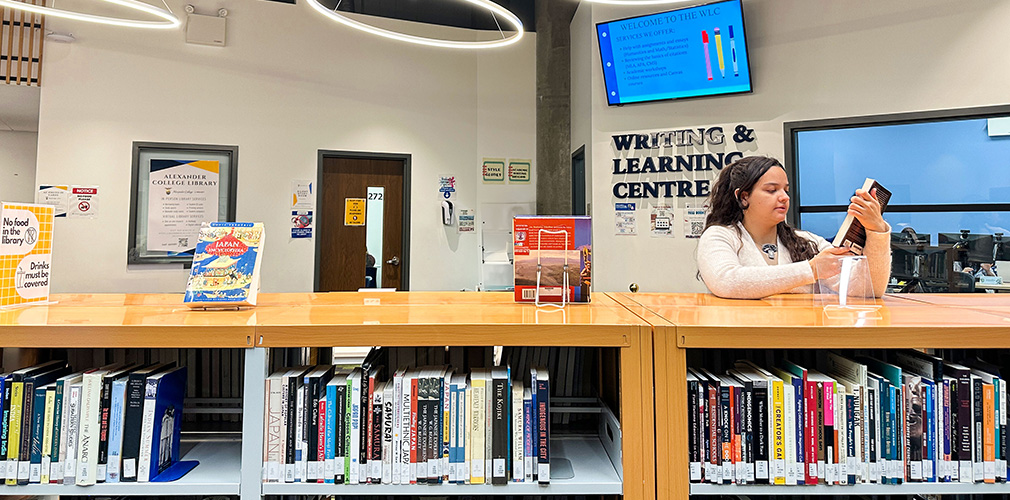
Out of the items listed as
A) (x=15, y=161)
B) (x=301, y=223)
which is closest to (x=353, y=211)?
(x=301, y=223)

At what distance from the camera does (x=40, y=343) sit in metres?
1.02

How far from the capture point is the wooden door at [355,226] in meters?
4.71

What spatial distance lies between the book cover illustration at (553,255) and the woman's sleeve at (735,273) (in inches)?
19.5

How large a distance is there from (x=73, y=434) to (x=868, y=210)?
Answer: 6.56ft

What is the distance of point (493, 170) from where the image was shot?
16.4ft

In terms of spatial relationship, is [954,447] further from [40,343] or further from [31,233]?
[31,233]

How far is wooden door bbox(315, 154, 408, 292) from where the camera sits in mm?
4715

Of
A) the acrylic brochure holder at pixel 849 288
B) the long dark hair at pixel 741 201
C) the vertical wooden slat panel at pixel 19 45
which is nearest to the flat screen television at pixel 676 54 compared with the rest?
the long dark hair at pixel 741 201

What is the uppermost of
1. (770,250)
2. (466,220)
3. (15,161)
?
(15,161)

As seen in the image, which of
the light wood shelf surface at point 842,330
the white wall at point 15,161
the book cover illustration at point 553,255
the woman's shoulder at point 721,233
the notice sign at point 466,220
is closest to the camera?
the light wood shelf surface at point 842,330

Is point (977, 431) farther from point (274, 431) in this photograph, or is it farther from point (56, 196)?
point (56, 196)

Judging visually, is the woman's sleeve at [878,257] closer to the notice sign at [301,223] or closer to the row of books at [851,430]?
the row of books at [851,430]

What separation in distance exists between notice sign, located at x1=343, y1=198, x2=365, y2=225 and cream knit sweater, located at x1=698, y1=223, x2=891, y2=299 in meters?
3.63

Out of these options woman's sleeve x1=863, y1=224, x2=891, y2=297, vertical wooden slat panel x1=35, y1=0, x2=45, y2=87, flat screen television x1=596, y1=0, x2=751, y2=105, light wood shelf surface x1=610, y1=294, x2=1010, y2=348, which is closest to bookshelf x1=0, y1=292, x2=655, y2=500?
light wood shelf surface x1=610, y1=294, x2=1010, y2=348
